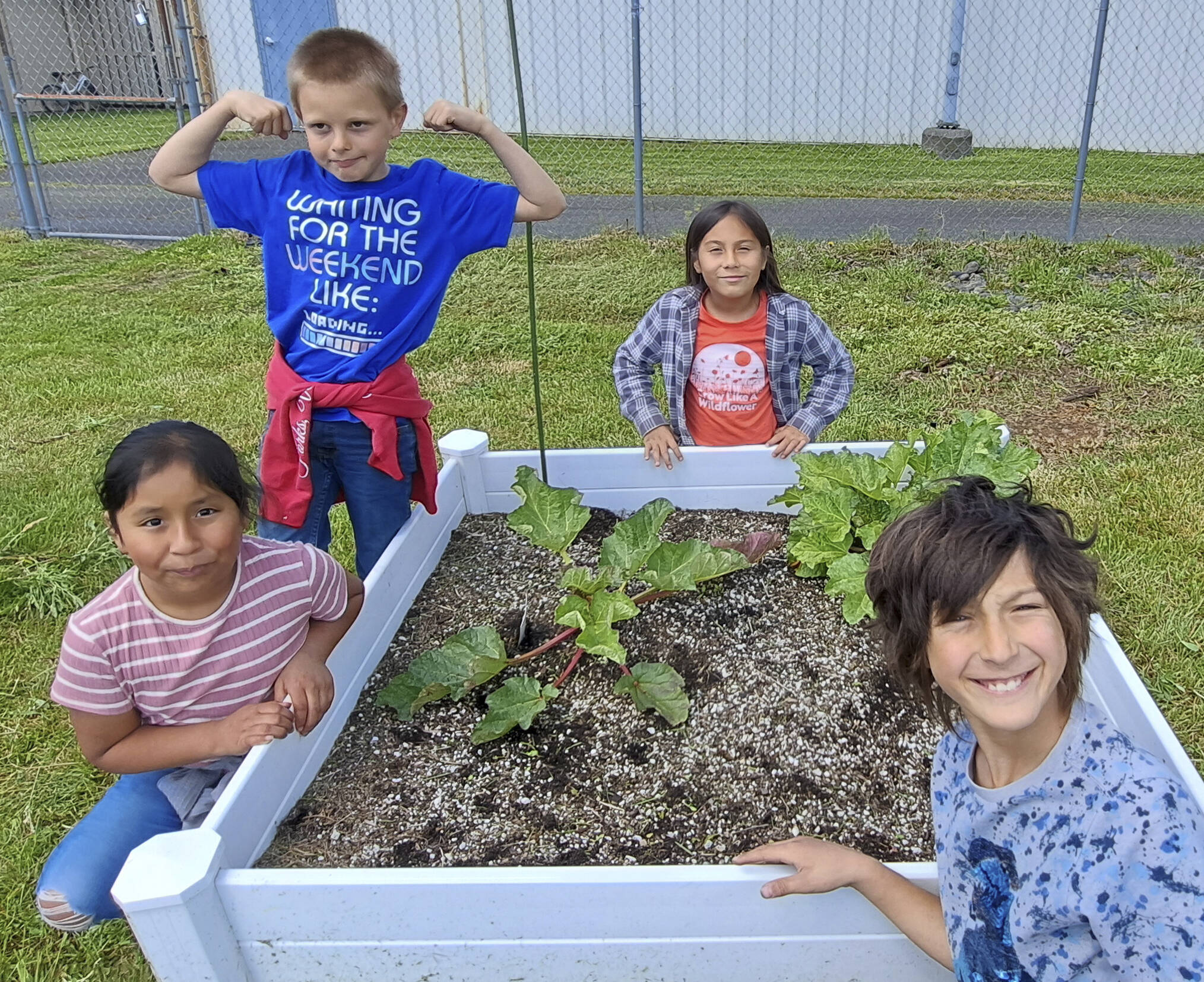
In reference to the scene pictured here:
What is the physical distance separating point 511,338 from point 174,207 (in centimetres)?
505

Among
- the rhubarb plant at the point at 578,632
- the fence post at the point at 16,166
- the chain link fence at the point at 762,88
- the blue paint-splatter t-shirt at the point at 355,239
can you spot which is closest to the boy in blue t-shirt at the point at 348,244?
the blue paint-splatter t-shirt at the point at 355,239

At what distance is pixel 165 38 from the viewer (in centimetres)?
1238

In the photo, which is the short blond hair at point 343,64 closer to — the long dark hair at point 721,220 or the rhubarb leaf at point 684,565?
the long dark hair at point 721,220

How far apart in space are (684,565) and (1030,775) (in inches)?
40.8

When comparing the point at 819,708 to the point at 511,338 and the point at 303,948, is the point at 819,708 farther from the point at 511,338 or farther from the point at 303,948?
the point at 511,338

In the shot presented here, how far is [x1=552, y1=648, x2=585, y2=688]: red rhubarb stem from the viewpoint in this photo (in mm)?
2041

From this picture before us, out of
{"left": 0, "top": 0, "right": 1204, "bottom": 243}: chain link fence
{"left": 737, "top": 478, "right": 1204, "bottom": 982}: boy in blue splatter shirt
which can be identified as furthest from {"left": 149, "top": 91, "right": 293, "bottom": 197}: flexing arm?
{"left": 0, "top": 0, "right": 1204, "bottom": 243}: chain link fence

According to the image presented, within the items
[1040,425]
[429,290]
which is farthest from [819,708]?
[1040,425]

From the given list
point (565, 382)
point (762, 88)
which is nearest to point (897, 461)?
point (565, 382)

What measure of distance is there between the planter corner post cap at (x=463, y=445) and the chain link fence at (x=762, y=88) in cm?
646

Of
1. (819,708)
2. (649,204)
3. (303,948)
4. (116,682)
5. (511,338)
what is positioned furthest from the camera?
(649,204)

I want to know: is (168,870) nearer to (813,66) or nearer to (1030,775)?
(1030,775)

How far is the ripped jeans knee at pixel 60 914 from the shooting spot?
162 cm

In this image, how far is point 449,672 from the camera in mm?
1979
